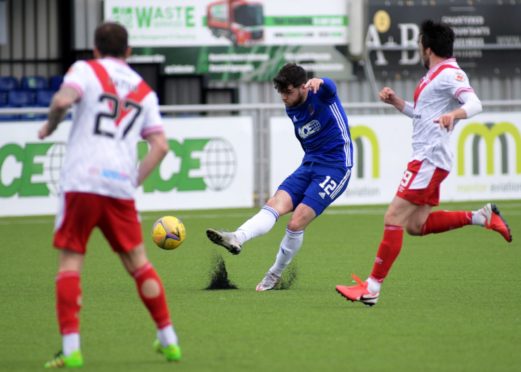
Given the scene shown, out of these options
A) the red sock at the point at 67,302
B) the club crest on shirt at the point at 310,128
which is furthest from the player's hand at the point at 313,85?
the red sock at the point at 67,302

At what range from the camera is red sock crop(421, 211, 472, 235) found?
9.71 metres

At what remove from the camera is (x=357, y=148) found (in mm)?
18844

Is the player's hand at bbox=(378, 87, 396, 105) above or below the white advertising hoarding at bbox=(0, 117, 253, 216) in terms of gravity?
above

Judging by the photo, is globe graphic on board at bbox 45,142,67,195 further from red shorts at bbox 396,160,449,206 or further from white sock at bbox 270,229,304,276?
red shorts at bbox 396,160,449,206

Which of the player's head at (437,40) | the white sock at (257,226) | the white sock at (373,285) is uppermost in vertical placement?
the player's head at (437,40)

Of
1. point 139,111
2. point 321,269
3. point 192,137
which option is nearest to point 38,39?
point 192,137

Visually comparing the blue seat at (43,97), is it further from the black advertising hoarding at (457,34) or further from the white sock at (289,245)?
the white sock at (289,245)

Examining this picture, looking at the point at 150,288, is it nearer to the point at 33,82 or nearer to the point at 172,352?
the point at 172,352

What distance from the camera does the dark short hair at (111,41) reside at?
662 centimetres

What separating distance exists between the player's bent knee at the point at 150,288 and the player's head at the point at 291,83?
3.50m

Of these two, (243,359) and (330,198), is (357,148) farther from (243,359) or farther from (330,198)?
(243,359)

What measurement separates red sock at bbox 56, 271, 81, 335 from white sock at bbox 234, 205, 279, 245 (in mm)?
3178

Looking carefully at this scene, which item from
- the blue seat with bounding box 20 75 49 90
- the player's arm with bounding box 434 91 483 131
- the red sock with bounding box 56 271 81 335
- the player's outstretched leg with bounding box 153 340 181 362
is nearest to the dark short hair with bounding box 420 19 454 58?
the player's arm with bounding box 434 91 483 131

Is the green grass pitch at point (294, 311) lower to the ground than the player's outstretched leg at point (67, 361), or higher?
lower
